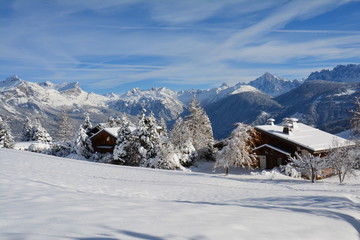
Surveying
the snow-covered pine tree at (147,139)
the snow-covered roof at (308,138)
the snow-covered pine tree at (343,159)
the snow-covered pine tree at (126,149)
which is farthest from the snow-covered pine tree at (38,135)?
the snow-covered pine tree at (343,159)

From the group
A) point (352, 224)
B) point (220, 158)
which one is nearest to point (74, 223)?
point (352, 224)

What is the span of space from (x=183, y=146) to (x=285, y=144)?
16.2m

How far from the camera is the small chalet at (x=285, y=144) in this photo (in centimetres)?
3778

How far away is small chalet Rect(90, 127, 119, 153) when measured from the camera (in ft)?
163

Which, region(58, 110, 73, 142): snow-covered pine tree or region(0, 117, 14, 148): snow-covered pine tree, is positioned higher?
region(58, 110, 73, 142): snow-covered pine tree

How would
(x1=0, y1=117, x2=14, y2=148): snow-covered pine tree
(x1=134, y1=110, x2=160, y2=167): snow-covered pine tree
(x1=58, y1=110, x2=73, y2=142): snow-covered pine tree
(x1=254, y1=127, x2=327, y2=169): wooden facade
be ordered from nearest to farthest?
(x1=134, y1=110, x2=160, y2=167): snow-covered pine tree, (x1=254, y1=127, x2=327, y2=169): wooden facade, (x1=0, y1=117, x2=14, y2=148): snow-covered pine tree, (x1=58, y1=110, x2=73, y2=142): snow-covered pine tree

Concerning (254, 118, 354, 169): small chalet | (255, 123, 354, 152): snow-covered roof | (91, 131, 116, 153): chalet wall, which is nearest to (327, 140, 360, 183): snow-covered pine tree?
(255, 123, 354, 152): snow-covered roof

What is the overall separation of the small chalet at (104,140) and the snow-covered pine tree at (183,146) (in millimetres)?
12411

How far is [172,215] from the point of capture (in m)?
6.65

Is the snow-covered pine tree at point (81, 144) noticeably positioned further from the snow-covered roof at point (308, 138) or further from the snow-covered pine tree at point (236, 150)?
the snow-covered roof at point (308, 138)

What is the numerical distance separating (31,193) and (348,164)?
31665mm

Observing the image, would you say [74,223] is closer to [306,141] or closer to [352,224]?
[352,224]

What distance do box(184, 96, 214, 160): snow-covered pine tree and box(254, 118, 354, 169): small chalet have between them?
32.6 ft

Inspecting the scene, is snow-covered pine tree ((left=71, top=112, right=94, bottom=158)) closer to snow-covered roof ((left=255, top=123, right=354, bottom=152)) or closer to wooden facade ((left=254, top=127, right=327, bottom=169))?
wooden facade ((left=254, top=127, right=327, bottom=169))
